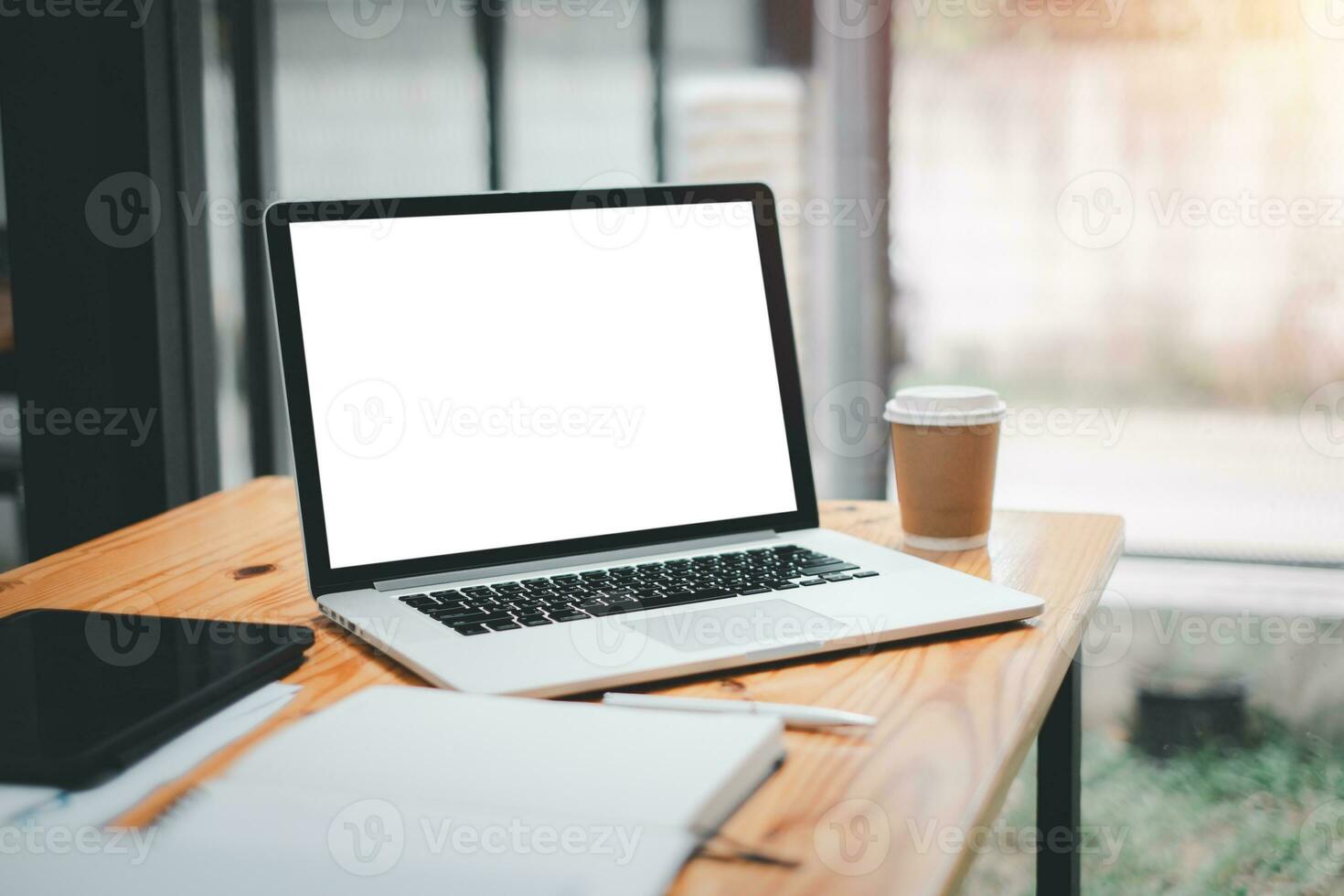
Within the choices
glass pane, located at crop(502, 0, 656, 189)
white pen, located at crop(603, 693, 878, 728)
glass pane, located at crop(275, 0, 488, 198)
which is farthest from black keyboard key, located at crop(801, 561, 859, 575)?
glass pane, located at crop(275, 0, 488, 198)

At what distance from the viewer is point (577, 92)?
1914 mm

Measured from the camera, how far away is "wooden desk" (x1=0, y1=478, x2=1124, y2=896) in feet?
1.59

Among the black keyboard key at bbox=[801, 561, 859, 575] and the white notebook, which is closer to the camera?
the white notebook

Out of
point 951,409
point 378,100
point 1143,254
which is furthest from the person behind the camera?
point 378,100

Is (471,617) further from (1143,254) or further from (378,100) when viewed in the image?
(378,100)

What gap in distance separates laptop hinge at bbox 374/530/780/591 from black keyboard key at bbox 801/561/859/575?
10 cm

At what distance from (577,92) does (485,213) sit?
3.58ft

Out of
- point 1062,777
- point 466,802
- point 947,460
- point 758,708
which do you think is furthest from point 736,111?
point 466,802

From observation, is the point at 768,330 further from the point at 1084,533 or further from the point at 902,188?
the point at 902,188

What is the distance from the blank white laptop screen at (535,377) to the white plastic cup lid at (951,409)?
0.11m

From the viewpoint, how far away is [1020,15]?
1.75 meters

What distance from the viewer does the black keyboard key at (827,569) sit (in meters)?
0.84

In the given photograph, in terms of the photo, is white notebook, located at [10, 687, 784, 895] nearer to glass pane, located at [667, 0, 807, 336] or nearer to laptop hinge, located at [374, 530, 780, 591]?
laptop hinge, located at [374, 530, 780, 591]

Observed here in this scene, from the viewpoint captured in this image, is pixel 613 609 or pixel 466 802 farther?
pixel 613 609
